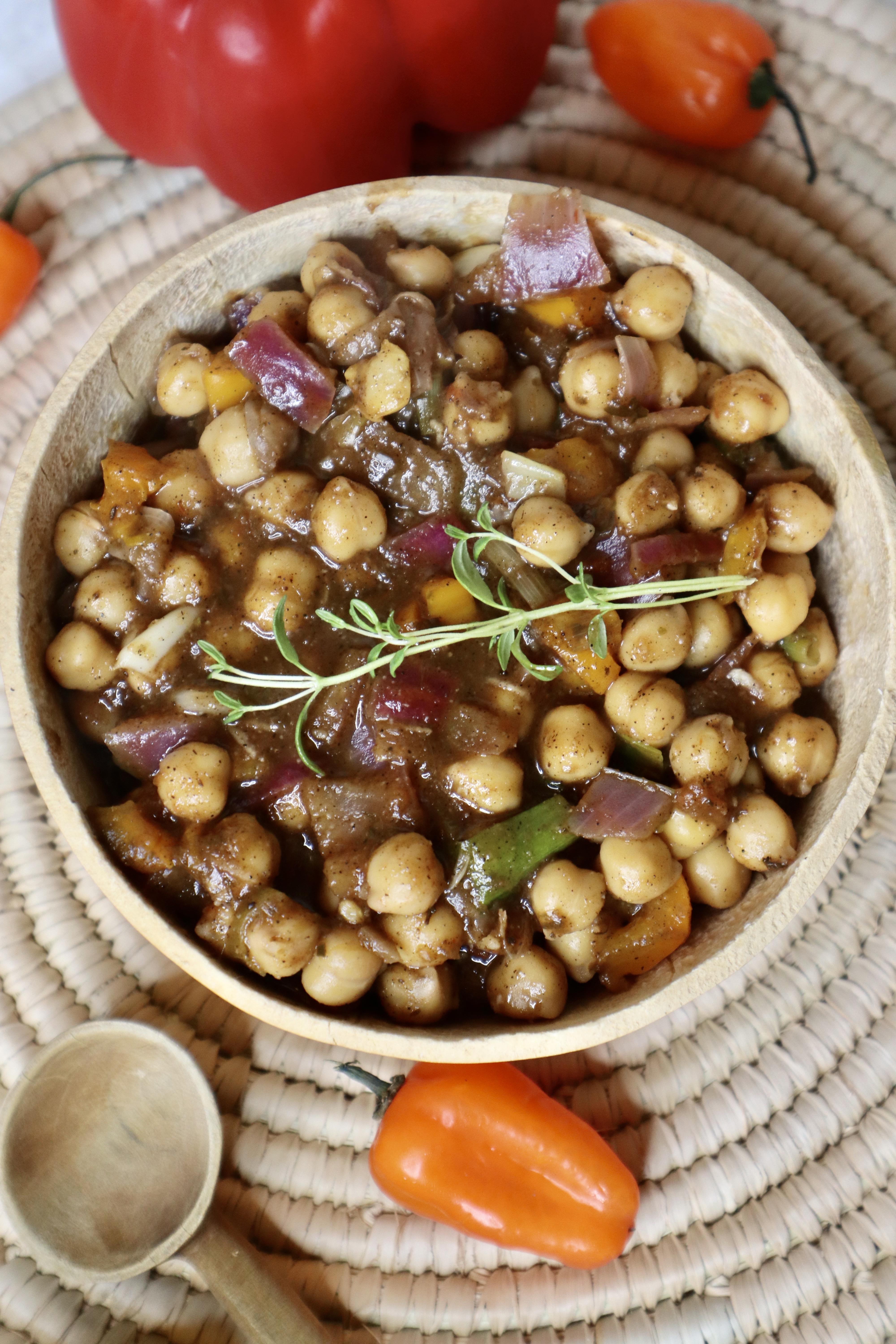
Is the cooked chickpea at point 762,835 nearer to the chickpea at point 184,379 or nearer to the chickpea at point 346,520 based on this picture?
the chickpea at point 346,520

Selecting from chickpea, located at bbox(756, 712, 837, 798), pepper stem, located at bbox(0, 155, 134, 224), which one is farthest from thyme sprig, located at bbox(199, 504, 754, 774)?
pepper stem, located at bbox(0, 155, 134, 224)

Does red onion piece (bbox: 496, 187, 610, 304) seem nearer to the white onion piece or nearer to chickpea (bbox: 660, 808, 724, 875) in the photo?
the white onion piece

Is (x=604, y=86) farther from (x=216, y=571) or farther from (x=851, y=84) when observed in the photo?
(x=216, y=571)

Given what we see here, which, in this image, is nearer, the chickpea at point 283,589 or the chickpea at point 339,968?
the chickpea at point 339,968

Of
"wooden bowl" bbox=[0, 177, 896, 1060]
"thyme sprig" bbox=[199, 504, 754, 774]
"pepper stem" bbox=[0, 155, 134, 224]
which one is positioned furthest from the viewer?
"pepper stem" bbox=[0, 155, 134, 224]

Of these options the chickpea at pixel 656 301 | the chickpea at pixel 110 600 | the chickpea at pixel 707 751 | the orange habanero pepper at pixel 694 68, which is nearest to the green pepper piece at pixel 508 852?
the chickpea at pixel 707 751

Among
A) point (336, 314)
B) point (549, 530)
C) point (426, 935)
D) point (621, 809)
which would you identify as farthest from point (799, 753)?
point (336, 314)
